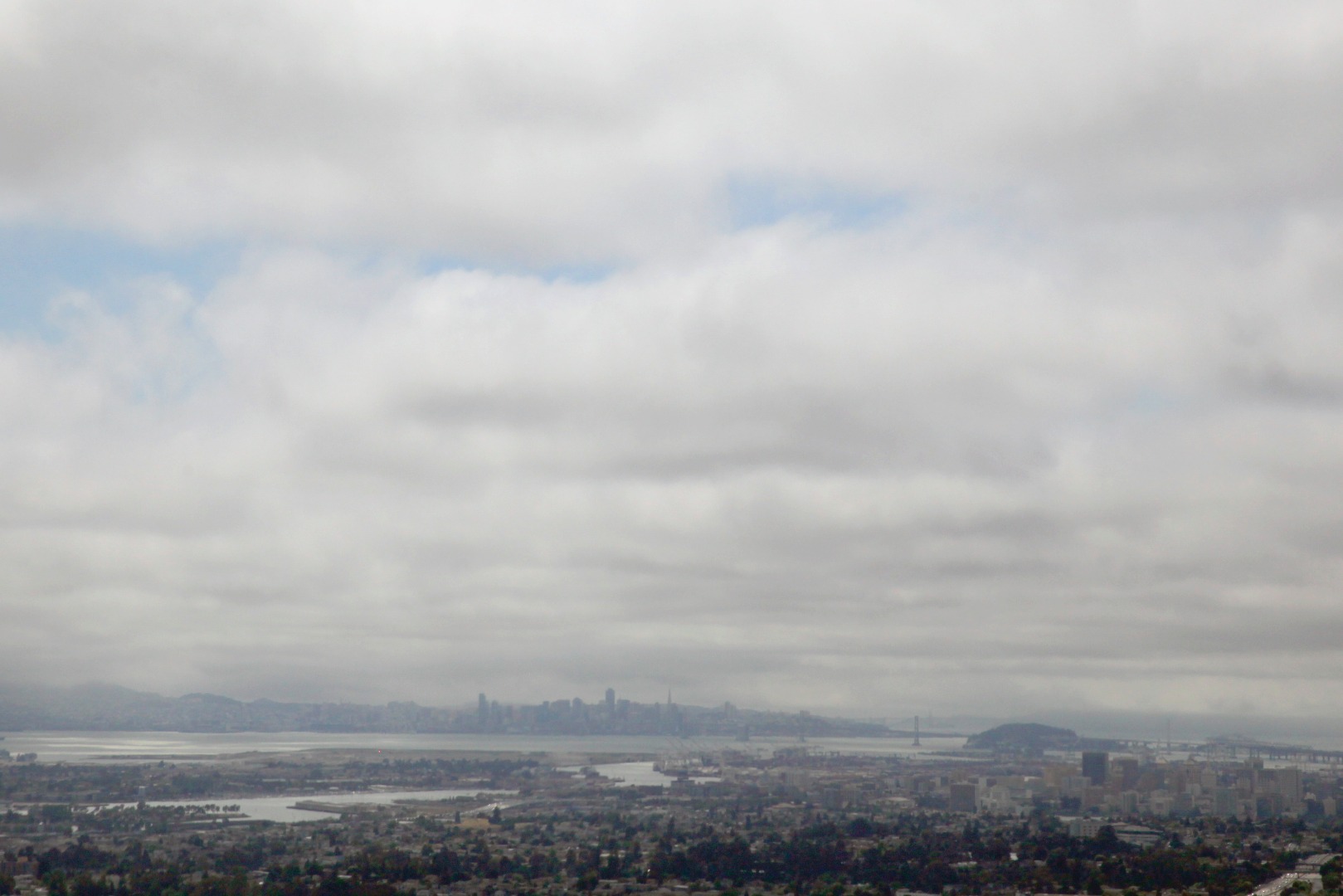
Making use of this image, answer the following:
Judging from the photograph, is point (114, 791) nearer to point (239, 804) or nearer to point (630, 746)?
point (239, 804)

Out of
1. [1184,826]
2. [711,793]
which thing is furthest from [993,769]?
[1184,826]

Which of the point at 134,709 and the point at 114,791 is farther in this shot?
the point at 134,709

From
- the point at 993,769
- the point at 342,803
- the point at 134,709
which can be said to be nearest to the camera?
the point at 342,803

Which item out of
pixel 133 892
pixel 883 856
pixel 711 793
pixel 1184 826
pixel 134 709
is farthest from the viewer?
pixel 134 709

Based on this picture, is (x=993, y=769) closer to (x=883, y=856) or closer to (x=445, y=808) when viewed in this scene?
(x=445, y=808)

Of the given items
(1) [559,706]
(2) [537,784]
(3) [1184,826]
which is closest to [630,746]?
(1) [559,706]

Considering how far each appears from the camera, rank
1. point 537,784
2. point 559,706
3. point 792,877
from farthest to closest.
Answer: point 559,706 → point 537,784 → point 792,877
